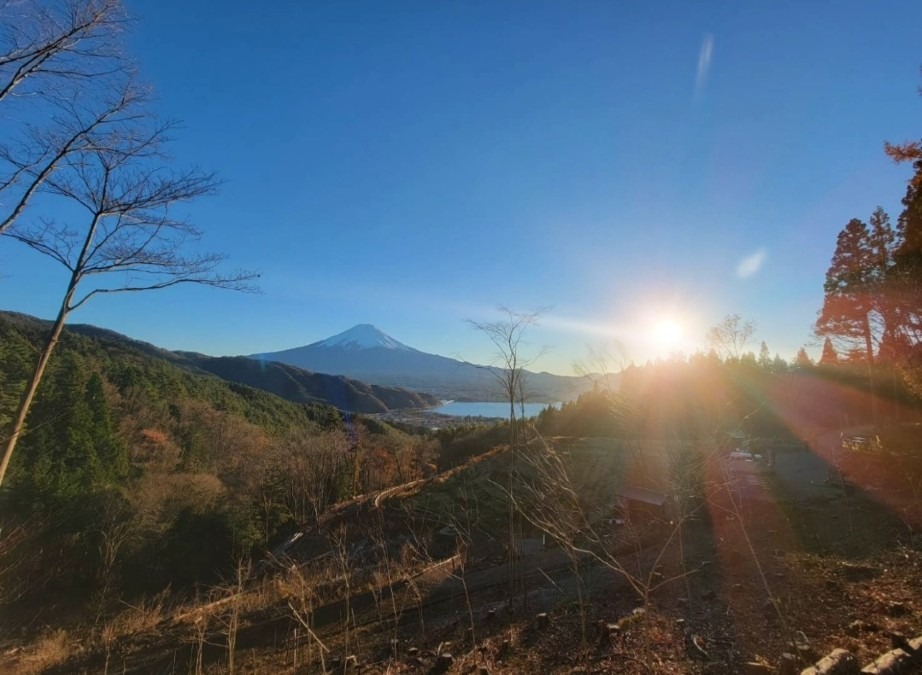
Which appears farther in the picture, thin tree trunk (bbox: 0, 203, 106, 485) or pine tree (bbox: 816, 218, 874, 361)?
pine tree (bbox: 816, 218, 874, 361)

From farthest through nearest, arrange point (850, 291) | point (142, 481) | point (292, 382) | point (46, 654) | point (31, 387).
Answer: point (292, 382)
point (142, 481)
point (850, 291)
point (46, 654)
point (31, 387)

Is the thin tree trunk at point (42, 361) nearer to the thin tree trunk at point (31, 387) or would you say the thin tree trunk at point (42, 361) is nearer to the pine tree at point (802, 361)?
the thin tree trunk at point (31, 387)

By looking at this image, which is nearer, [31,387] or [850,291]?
[31,387]

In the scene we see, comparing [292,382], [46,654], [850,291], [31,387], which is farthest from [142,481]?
[292,382]

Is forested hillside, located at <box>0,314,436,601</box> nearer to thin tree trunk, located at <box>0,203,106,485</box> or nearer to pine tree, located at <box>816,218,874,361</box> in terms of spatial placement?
thin tree trunk, located at <box>0,203,106,485</box>

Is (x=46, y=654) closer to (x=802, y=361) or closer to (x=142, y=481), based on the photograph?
(x=142, y=481)

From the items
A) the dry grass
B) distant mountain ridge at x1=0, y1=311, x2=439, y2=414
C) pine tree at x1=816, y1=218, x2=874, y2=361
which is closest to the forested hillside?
the dry grass

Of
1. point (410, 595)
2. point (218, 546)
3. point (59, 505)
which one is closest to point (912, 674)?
point (410, 595)

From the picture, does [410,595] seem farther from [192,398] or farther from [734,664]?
[192,398]

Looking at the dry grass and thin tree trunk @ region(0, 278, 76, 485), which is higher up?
thin tree trunk @ region(0, 278, 76, 485)

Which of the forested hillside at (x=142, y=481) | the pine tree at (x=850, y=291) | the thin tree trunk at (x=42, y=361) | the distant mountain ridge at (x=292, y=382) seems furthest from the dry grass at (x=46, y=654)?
the distant mountain ridge at (x=292, y=382)

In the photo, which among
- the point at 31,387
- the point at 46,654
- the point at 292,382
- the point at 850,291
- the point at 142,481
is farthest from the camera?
the point at 292,382

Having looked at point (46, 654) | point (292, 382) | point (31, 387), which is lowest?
point (46, 654)

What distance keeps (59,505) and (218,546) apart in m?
6.52
